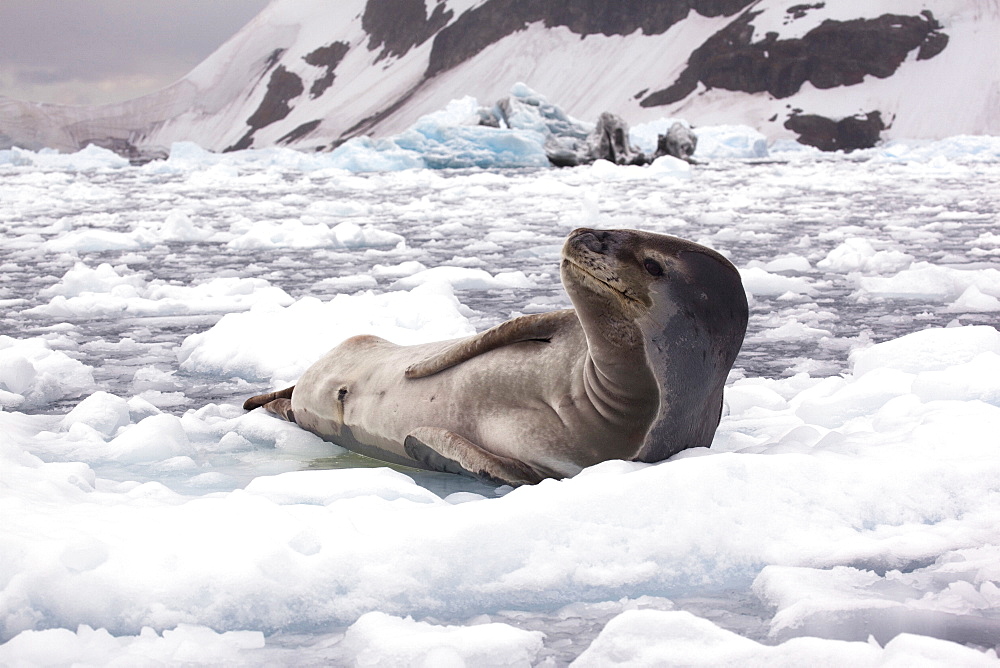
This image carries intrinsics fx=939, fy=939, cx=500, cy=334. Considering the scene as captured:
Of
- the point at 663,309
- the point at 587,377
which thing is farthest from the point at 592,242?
the point at 587,377

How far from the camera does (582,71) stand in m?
70.1

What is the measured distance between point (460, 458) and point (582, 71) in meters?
70.7

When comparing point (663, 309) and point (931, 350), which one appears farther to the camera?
point (931, 350)

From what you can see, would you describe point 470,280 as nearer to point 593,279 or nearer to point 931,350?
point 931,350

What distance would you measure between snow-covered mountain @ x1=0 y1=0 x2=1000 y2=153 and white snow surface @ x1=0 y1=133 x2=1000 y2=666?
51.8 meters

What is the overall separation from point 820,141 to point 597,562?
5675 cm

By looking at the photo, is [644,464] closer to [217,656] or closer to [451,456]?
[451,456]

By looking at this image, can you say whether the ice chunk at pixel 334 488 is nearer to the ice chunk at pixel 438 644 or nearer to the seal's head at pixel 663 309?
the seal's head at pixel 663 309

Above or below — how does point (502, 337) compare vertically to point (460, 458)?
above

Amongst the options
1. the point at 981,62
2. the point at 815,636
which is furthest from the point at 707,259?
the point at 981,62

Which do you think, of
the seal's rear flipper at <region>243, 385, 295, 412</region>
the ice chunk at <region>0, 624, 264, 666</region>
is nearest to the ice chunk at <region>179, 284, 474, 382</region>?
the seal's rear flipper at <region>243, 385, 295, 412</region>

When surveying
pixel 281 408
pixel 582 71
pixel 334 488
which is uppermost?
pixel 582 71

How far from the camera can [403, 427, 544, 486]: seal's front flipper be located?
2.46 m

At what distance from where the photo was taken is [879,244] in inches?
307
